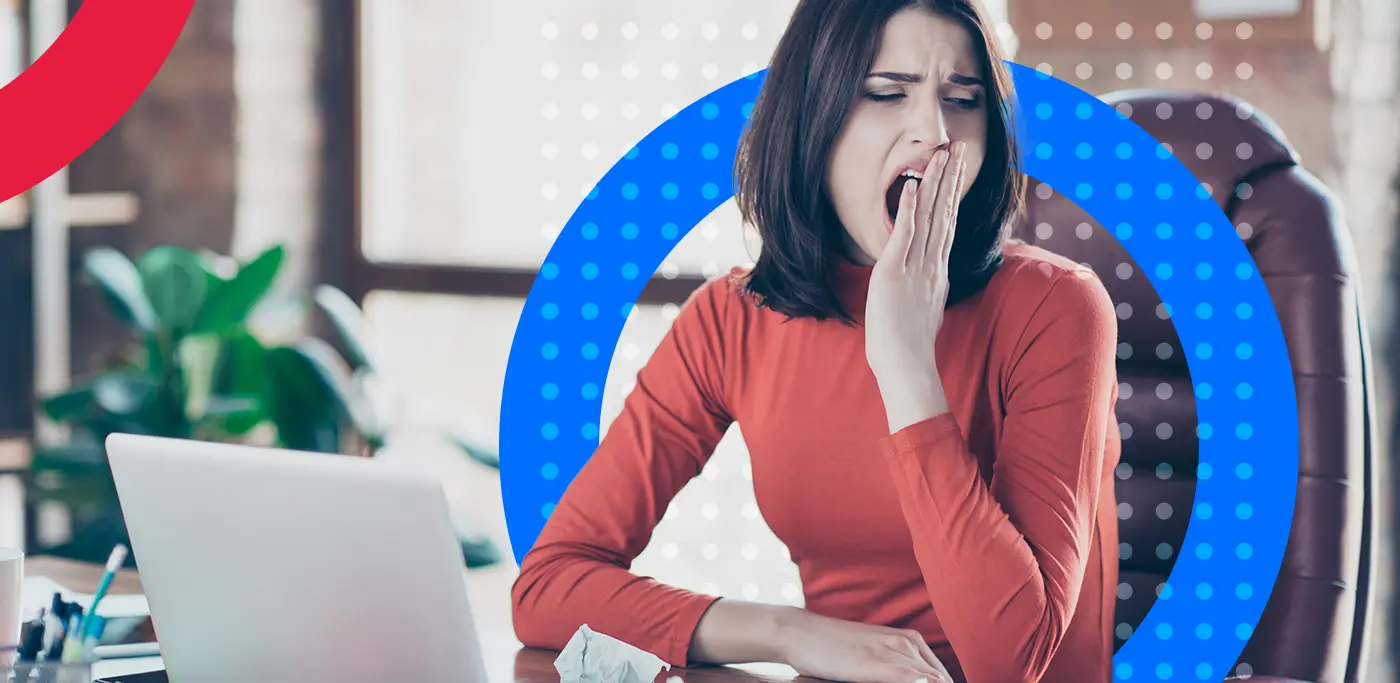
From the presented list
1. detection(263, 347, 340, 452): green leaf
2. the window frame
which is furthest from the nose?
the window frame

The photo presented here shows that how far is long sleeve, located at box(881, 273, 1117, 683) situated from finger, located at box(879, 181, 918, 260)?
163 millimetres

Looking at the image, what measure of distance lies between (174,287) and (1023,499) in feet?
7.12

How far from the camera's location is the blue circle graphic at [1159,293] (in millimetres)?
1448

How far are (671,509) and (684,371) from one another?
1.63 m

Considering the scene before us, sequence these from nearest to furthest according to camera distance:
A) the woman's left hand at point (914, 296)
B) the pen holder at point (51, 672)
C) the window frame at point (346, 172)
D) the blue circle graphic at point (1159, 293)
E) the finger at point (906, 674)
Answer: the pen holder at point (51, 672)
the finger at point (906, 674)
the woman's left hand at point (914, 296)
the blue circle graphic at point (1159, 293)
the window frame at point (346, 172)

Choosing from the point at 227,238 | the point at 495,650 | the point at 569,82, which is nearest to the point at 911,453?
the point at 495,650

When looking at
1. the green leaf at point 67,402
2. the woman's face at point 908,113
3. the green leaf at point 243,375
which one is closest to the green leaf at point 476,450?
the green leaf at point 243,375

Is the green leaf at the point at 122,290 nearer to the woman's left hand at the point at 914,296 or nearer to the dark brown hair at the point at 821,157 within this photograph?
the dark brown hair at the point at 821,157

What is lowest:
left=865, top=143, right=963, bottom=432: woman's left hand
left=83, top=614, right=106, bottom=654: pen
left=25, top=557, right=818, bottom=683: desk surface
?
left=25, top=557, right=818, bottom=683: desk surface

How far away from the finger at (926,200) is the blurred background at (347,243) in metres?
1.30

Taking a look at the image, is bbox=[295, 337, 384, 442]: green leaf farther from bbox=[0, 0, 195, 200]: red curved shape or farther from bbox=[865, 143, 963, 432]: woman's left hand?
bbox=[865, 143, 963, 432]: woman's left hand

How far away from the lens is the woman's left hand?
1310 mm

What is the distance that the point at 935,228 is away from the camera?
4.52ft

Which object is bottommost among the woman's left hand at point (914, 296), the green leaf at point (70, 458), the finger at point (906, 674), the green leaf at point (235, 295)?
the green leaf at point (70, 458)
